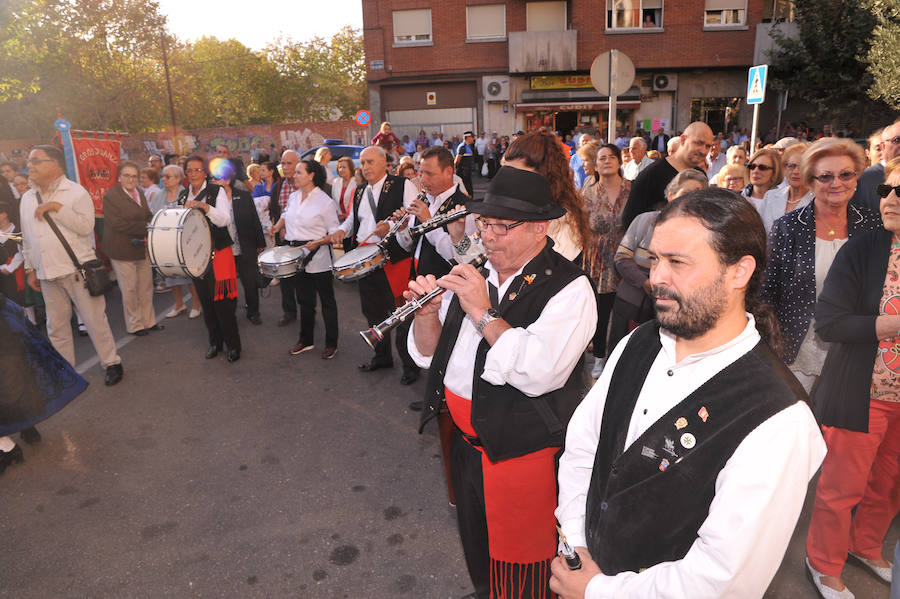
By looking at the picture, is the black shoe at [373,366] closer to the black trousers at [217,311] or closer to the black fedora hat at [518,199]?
the black trousers at [217,311]

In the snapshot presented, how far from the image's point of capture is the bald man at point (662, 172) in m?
4.91

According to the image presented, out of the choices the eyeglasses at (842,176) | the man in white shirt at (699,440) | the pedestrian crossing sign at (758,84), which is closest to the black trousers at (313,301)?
the eyeglasses at (842,176)

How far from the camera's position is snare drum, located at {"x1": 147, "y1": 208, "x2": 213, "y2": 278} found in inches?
223

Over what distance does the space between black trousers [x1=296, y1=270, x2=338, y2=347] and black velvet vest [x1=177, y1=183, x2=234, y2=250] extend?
934 millimetres

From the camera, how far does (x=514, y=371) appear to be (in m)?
2.12

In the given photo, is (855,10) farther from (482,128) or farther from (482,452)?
(482,452)

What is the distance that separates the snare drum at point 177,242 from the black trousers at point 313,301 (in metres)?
1.08

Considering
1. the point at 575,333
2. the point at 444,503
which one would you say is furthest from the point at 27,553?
the point at 575,333

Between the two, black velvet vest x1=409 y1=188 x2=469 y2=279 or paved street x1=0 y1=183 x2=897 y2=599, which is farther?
black velvet vest x1=409 y1=188 x2=469 y2=279

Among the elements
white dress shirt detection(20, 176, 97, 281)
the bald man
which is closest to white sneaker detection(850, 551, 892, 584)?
the bald man

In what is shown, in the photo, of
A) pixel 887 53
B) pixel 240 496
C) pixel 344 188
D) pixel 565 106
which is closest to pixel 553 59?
pixel 565 106

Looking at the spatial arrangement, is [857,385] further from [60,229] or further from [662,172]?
[60,229]

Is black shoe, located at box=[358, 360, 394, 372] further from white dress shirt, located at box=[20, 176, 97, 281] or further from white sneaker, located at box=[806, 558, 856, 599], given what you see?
white sneaker, located at box=[806, 558, 856, 599]

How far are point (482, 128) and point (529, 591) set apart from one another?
92.4ft
